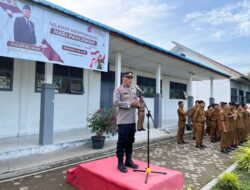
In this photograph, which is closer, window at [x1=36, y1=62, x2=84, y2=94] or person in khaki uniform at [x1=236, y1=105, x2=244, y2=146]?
window at [x1=36, y1=62, x2=84, y2=94]

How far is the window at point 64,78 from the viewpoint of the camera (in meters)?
8.72

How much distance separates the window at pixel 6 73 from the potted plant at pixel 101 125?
3.02 metres

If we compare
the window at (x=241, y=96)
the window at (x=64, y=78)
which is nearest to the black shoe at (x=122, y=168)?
the window at (x=64, y=78)

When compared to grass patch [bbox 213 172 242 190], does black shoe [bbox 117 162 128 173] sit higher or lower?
higher

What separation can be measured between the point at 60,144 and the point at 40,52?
277cm

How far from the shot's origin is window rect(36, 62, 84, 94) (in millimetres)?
8719

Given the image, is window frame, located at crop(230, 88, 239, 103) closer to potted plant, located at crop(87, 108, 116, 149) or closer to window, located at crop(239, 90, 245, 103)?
window, located at crop(239, 90, 245, 103)

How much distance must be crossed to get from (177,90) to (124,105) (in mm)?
13740

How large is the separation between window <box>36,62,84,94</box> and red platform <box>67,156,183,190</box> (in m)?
4.88

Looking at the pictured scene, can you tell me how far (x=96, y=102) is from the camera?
1095 centimetres

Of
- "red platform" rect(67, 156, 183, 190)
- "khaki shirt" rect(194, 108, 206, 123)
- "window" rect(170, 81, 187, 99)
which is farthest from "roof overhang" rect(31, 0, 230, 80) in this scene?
"red platform" rect(67, 156, 183, 190)

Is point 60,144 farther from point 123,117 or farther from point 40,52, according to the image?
point 123,117

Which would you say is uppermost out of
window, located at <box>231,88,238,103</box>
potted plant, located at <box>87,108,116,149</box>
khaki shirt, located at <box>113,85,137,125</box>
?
window, located at <box>231,88,238,103</box>

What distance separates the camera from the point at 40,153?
647 centimetres
